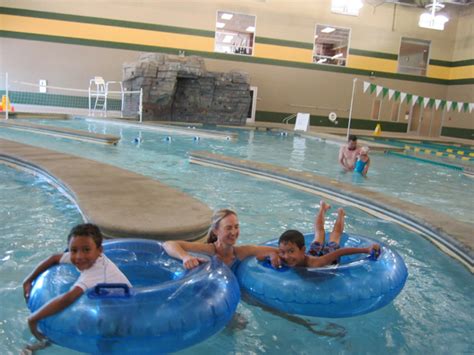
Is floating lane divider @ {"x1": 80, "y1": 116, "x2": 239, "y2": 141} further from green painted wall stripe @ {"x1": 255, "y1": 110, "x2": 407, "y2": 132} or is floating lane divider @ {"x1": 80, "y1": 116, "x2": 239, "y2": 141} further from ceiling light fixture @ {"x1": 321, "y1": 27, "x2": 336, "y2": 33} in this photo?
ceiling light fixture @ {"x1": 321, "y1": 27, "x2": 336, "y2": 33}

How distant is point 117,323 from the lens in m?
1.78

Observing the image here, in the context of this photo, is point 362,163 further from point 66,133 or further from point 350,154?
point 66,133

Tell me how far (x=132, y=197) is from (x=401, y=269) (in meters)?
2.43

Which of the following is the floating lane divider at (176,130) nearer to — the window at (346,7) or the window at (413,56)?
Answer: the window at (346,7)

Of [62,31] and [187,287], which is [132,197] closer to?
[187,287]

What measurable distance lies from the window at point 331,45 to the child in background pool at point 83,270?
18.8 metres

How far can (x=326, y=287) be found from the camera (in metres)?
2.28

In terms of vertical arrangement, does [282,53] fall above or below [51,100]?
above

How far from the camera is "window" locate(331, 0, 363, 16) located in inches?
721

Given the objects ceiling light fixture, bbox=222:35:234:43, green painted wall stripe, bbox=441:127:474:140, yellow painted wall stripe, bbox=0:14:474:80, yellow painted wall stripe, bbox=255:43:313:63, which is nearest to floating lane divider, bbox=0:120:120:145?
yellow painted wall stripe, bbox=0:14:474:80

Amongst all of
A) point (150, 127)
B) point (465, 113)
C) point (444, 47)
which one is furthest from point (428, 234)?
point (444, 47)

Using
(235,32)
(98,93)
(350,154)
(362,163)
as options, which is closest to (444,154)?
(350,154)

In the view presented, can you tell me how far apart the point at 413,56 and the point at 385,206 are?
19.6 m

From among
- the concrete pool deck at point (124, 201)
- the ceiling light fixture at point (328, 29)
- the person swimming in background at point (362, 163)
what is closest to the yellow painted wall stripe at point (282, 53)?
the ceiling light fixture at point (328, 29)
